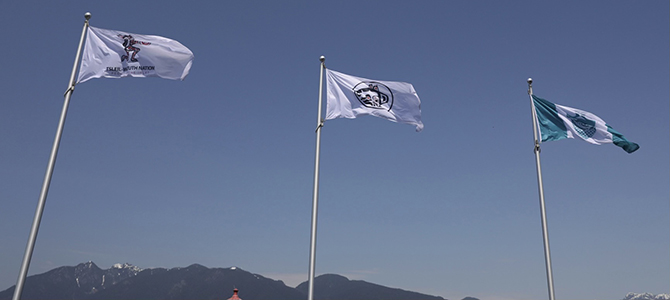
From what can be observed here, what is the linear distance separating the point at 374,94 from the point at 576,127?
11562 mm

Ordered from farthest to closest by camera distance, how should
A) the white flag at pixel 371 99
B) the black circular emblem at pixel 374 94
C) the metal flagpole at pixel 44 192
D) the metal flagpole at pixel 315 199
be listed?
the black circular emblem at pixel 374 94, the white flag at pixel 371 99, the metal flagpole at pixel 315 199, the metal flagpole at pixel 44 192

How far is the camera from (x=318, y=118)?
91.5 ft

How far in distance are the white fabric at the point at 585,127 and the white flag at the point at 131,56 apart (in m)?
20.4

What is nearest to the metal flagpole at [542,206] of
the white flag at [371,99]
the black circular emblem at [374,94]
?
the white flag at [371,99]

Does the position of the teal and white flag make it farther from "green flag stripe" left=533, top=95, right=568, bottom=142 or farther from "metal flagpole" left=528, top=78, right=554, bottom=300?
"metal flagpole" left=528, top=78, right=554, bottom=300

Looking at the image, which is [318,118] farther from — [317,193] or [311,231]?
[311,231]

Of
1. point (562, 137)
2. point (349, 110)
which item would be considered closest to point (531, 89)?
point (562, 137)

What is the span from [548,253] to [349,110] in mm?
12158

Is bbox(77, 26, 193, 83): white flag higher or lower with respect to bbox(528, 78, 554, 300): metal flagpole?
higher

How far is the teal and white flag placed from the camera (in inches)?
Answer: 1190

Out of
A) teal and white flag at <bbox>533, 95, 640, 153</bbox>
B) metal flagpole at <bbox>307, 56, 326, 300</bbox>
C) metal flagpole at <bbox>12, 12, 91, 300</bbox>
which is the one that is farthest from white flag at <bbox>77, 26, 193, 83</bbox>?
teal and white flag at <bbox>533, 95, 640, 153</bbox>

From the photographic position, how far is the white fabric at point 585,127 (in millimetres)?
30203

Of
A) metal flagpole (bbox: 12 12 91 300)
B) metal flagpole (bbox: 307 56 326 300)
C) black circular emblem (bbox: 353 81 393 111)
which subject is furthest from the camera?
black circular emblem (bbox: 353 81 393 111)

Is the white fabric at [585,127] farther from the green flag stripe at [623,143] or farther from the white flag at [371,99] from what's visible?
the white flag at [371,99]
